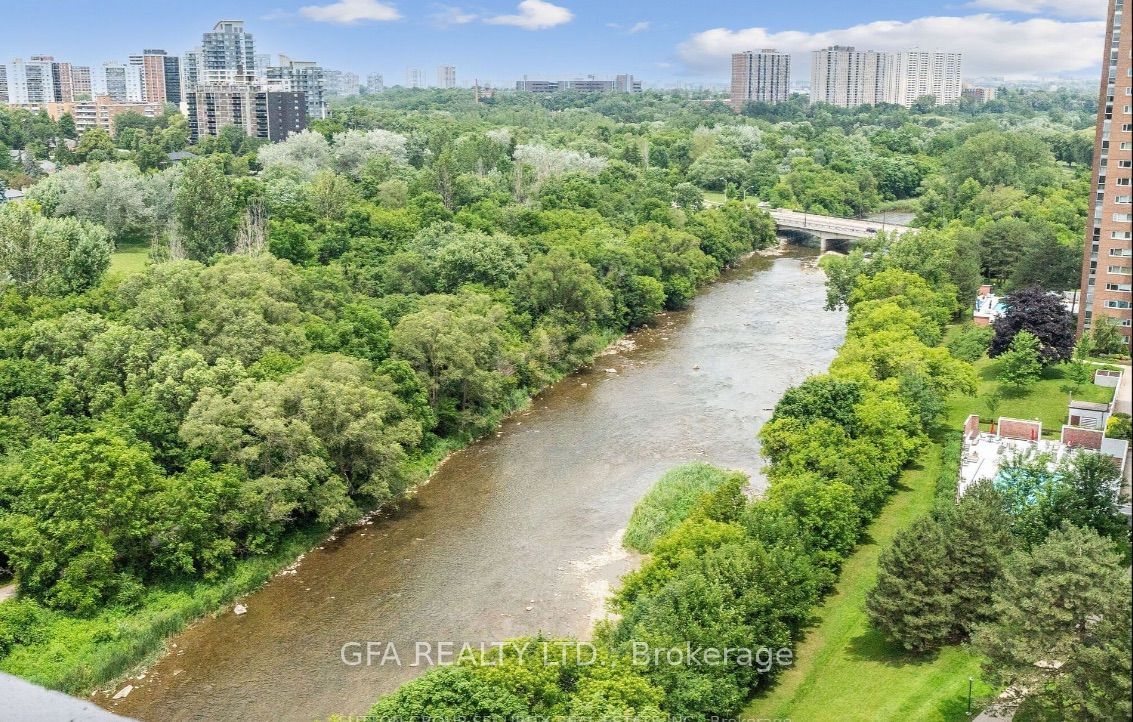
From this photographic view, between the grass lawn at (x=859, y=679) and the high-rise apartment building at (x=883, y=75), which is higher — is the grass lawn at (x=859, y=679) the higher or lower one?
the lower one

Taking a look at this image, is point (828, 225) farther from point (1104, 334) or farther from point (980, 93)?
point (980, 93)

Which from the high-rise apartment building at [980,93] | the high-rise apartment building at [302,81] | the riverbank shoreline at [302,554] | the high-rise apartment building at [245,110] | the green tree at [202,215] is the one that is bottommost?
the riverbank shoreline at [302,554]

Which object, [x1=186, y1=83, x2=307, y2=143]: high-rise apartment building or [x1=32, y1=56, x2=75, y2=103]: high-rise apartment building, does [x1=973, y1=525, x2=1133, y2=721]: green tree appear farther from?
[x1=32, y1=56, x2=75, y2=103]: high-rise apartment building

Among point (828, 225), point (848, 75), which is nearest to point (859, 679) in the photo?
point (828, 225)

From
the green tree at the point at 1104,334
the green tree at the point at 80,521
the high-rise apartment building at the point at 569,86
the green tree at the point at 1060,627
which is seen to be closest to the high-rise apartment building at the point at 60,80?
the high-rise apartment building at the point at 569,86

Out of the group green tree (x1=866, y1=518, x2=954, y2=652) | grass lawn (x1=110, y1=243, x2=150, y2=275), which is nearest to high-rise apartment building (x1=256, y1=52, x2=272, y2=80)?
grass lawn (x1=110, y1=243, x2=150, y2=275)

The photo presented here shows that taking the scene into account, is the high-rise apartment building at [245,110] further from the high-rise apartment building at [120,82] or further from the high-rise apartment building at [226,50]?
the high-rise apartment building at [120,82]
